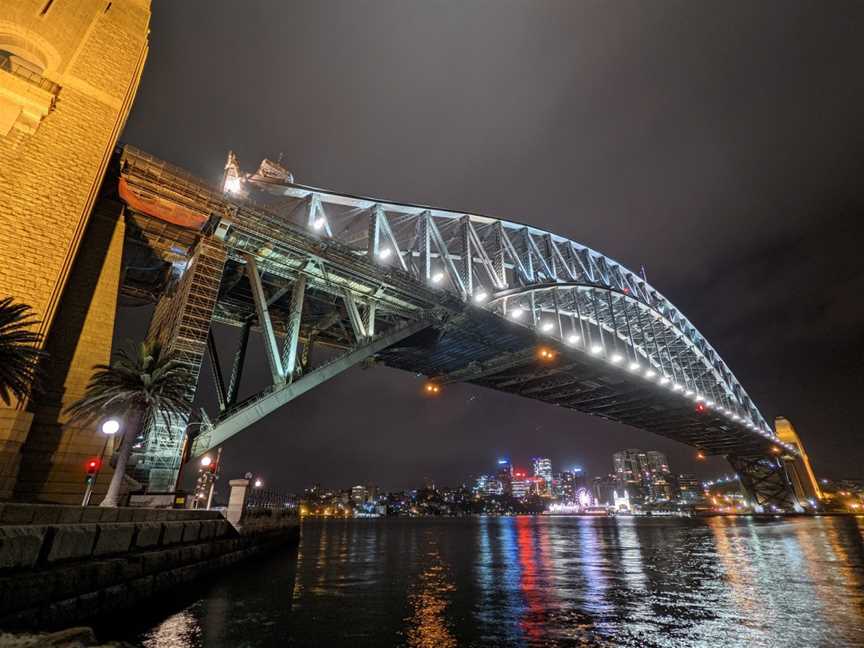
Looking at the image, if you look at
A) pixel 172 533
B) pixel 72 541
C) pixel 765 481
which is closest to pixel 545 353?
pixel 172 533

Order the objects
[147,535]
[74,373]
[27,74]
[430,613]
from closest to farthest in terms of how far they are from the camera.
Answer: [430,613], [147,535], [74,373], [27,74]

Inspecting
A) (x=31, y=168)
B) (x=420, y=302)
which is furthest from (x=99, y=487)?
(x=420, y=302)

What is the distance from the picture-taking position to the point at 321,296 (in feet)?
90.1

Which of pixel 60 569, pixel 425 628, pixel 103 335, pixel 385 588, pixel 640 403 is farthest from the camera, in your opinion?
pixel 640 403

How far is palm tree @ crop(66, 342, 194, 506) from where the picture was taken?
13.6 meters

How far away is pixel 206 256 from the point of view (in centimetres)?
1911

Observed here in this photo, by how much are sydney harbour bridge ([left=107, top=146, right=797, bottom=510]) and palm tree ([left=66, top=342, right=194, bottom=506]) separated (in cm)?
160

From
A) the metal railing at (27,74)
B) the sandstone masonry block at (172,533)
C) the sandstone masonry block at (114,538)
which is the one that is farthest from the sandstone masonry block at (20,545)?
the metal railing at (27,74)

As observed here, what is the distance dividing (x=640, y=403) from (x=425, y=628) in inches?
2408

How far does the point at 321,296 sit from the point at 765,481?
11242cm

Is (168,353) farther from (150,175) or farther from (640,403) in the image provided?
(640,403)

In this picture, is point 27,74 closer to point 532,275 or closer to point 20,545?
point 20,545

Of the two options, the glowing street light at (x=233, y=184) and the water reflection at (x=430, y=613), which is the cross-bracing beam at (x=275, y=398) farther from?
the glowing street light at (x=233, y=184)

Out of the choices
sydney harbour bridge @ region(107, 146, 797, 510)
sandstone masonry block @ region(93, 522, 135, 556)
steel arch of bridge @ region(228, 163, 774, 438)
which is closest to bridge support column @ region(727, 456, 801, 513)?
steel arch of bridge @ region(228, 163, 774, 438)
